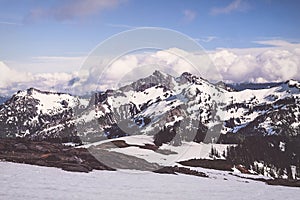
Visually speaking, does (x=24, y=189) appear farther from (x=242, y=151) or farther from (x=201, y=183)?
(x=242, y=151)

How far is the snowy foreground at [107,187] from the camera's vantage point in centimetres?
3557

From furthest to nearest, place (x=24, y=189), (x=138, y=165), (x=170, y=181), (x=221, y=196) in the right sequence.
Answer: (x=138, y=165)
(x=170, y=181)
(x=221, y=196)
(x=24, y=189)

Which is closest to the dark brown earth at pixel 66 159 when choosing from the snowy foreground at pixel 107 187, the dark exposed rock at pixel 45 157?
the dark exposed rock at pixel 45 157

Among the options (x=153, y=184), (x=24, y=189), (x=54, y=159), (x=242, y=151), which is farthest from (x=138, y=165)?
(x=242, y=151)

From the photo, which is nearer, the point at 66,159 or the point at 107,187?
the point at 107,187

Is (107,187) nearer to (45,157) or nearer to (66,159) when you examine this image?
(66,159)

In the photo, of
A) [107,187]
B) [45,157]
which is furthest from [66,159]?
[107,187]

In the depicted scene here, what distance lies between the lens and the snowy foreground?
1400 inches

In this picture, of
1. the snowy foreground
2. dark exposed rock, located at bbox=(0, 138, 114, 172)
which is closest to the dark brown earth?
dark exposed rock, located at bbox=(0, 138, 114, 172)

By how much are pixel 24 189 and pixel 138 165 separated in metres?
29.0

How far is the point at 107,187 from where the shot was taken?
4081cm

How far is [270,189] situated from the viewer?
52.2 metres

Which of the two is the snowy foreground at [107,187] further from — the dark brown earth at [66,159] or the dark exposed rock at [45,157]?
the dark brown earth at [66,159]

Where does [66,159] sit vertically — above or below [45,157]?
below
